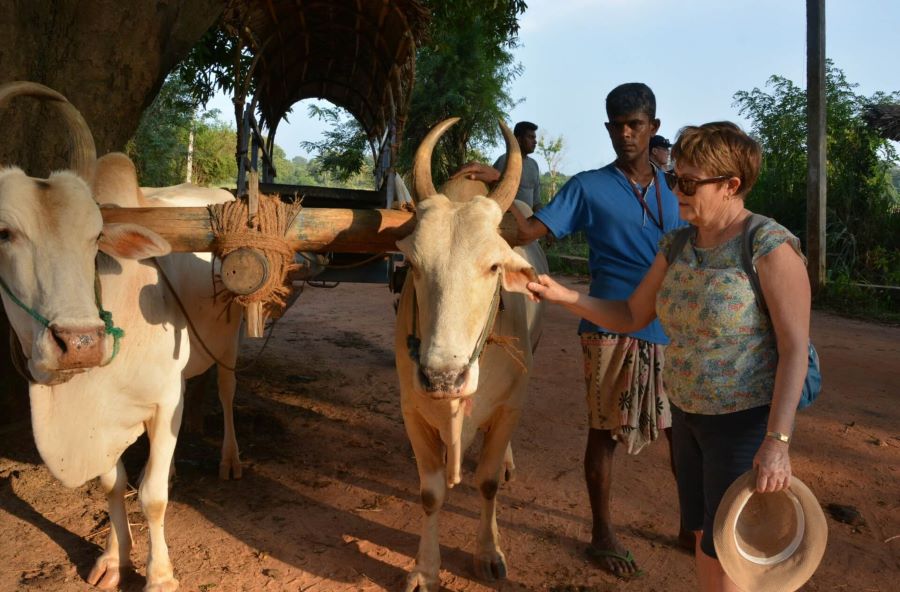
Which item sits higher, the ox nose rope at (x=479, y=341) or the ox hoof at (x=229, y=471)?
the ox nose rope at (x=479, y=341)

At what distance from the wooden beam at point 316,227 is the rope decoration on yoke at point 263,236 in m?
0.05

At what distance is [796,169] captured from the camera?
14.7 meters

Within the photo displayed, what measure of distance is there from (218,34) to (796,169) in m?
12.6

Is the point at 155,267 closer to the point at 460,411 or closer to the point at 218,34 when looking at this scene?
the point at 460,411

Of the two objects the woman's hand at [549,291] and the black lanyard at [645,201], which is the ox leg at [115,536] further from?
the black lanyard at [645,201]

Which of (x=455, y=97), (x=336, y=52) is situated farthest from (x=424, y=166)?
(x=455, y=97)

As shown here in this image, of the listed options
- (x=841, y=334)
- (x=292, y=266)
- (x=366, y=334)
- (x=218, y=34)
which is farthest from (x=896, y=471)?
(x=218, y=34)

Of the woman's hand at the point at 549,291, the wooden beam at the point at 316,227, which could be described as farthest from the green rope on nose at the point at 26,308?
the woman's hand at the point at 549,291

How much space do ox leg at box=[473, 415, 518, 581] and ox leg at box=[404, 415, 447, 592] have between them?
0.67ft

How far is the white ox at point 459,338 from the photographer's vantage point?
2271 mm

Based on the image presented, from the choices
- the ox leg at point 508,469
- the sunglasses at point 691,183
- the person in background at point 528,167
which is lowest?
the ox leg at point 508,469

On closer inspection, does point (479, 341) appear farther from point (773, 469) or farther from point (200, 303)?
point (200, 303)

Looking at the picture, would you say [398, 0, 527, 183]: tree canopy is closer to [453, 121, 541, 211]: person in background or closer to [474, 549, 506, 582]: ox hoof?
[453, 121, 541, 211]: person in background

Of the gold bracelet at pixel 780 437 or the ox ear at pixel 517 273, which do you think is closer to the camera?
the gold bracelet at pixel 780 437
